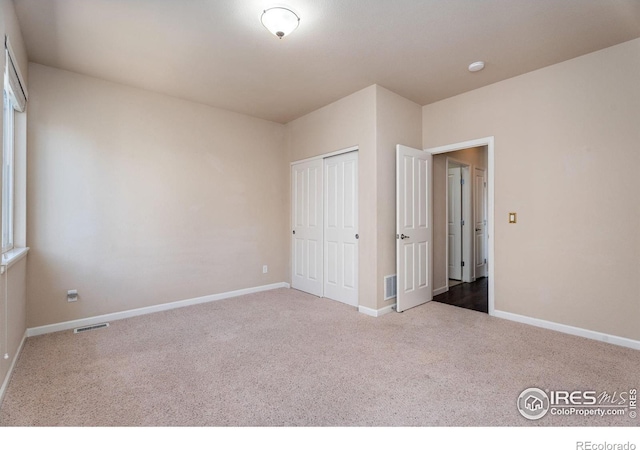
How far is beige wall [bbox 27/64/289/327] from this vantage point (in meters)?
2.98

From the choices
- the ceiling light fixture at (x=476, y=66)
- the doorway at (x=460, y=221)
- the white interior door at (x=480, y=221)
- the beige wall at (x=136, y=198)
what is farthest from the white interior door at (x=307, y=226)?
the white interior door at (x=480, y=221)

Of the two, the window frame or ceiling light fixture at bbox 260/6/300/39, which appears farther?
the window frame

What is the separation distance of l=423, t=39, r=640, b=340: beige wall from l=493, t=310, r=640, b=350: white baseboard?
0.15 feet

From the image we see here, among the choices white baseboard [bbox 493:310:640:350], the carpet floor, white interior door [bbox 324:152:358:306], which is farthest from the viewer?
white interior door [bbox 324:152:358:306]

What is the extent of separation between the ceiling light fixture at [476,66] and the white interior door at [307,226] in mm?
2105

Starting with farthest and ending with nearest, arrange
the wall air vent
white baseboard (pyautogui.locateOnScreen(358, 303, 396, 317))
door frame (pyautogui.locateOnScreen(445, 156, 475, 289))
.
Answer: door frame (pyautogui.locateOnScreen(445, 156, 475, 289)) → the wall air vent → white baseboard (pyautogui.locateOnScreen(358, 303, 396, 317))

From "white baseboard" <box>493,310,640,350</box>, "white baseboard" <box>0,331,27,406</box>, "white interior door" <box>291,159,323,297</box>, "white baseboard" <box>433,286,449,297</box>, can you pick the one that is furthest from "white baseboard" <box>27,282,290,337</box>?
"white baseboard" <box>493,310,640,350</box>

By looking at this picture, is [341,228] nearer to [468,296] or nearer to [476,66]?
[468,296]

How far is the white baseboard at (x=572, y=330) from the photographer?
8.50 ft

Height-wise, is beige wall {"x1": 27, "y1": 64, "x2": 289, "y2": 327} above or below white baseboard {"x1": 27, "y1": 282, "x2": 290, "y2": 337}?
above

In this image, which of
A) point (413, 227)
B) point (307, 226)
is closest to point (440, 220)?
point (413, 227)

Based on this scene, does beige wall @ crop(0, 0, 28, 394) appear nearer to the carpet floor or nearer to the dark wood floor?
the carpet floor

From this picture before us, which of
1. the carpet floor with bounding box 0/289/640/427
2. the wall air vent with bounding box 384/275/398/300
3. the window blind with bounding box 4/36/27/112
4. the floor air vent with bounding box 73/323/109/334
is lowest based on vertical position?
the carpet floor with bounding box 0/289/640/427

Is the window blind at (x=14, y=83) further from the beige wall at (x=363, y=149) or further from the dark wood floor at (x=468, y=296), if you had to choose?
the dark wood floor at (x=468, y=296)
